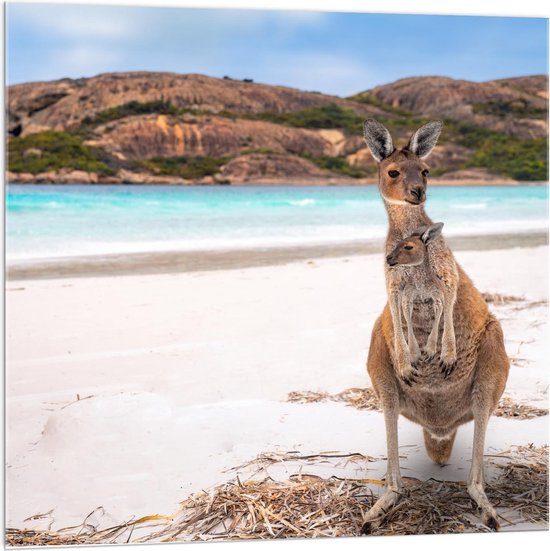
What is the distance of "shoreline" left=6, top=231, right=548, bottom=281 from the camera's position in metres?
6.21

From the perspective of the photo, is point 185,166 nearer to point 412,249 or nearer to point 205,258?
point 205,258

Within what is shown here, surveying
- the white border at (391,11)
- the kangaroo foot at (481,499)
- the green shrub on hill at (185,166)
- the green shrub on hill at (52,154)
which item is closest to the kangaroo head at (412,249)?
the kangaroo foot at (481,499)

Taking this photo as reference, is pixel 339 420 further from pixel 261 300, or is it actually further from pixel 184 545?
pixel 261 300

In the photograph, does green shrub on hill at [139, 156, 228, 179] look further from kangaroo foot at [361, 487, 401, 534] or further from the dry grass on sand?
kangaroo foot at [361, 487, 401, 534]

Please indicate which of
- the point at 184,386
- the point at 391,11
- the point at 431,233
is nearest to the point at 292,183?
the point at 184,386

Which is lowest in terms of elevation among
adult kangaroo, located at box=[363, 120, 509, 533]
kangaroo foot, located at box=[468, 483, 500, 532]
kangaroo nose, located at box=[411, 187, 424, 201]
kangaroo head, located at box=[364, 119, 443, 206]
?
kangaroo foot, located at box=[468, 483, 500, 532]

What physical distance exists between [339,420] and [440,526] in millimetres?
775

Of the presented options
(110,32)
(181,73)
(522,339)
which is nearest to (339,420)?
(522,339)

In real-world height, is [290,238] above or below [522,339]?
above

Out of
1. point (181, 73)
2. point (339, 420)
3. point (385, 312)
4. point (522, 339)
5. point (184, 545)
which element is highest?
point (181, 73)

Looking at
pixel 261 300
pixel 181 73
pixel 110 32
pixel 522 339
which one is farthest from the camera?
pixel 181 73

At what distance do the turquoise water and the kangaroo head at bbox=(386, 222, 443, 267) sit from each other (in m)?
4.52

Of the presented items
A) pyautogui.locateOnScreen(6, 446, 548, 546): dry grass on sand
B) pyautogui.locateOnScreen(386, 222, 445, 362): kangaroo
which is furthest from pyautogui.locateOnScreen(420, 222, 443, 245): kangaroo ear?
pyautogui.locateOnScreen(6, 446, 548, 546): dry grass on sand

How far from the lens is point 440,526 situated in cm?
272
